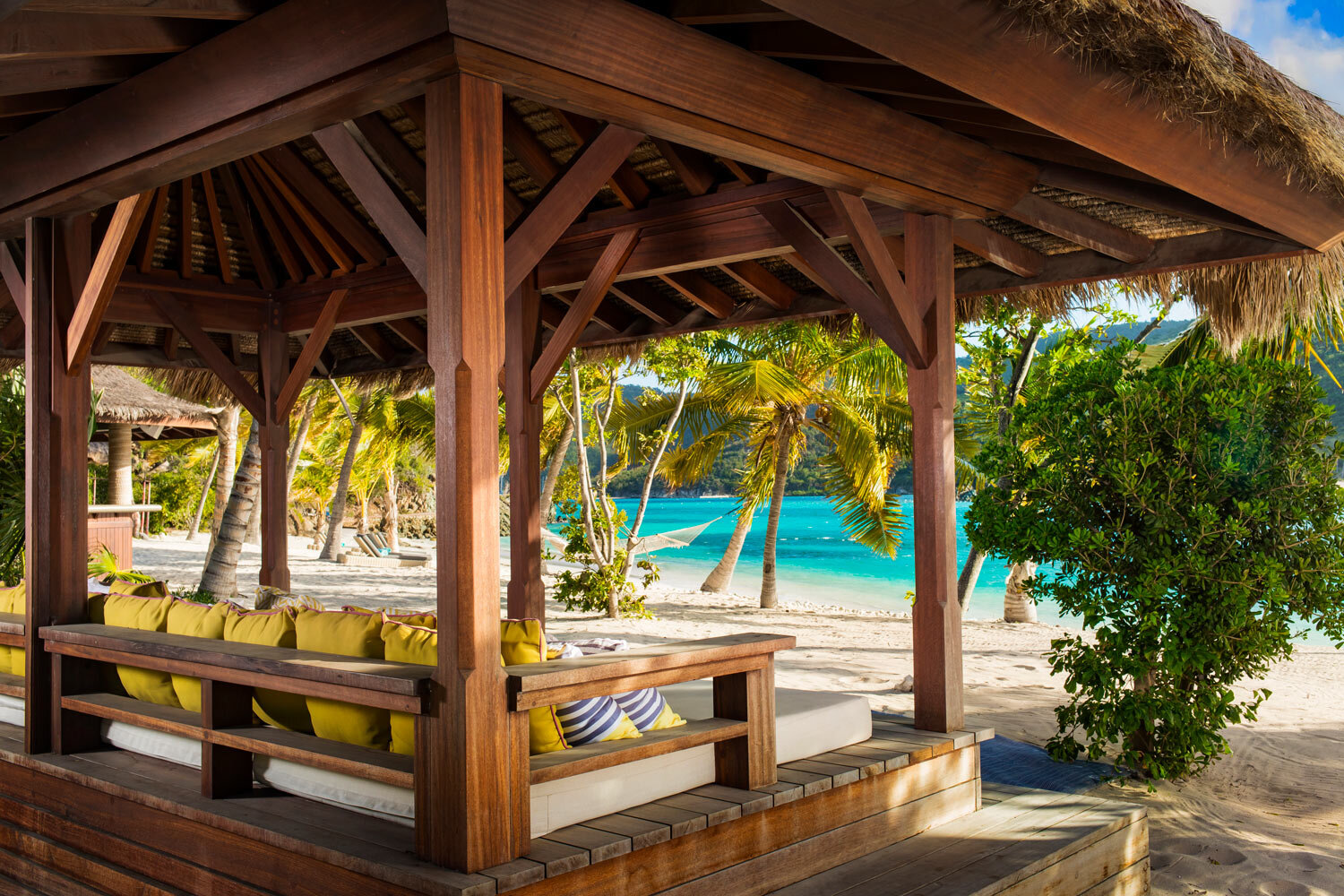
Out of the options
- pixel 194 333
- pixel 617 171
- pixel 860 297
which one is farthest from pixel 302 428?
pixel 860 297

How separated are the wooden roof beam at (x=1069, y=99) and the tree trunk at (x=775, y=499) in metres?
9.16

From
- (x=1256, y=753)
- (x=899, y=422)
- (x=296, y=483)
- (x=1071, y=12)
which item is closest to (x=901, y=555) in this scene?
(x=296, y=483)

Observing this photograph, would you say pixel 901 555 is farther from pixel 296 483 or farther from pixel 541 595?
pixel 541 595

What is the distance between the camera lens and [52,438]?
3.51 m

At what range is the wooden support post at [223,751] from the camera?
2764 millimetres

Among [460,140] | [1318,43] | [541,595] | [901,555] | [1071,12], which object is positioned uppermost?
[1318,43]

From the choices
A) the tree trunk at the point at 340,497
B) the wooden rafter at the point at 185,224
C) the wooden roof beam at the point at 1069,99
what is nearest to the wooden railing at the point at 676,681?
the wooden roof beam at the point at 1069,99

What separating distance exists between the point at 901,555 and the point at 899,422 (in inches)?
897

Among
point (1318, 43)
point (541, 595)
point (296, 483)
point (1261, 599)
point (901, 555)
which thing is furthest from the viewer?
point (1318, 43)

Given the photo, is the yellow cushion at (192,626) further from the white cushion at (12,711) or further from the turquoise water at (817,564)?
the turquoise water at (817,564)

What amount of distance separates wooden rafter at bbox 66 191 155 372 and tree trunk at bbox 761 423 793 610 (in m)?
9.75

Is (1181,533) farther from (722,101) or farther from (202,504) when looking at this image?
(202,504)

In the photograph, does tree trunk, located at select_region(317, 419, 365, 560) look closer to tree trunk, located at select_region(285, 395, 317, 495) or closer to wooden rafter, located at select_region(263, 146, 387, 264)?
tree trunk, located at select_region(285, 395, 317, 495)

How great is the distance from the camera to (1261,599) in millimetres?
4402
